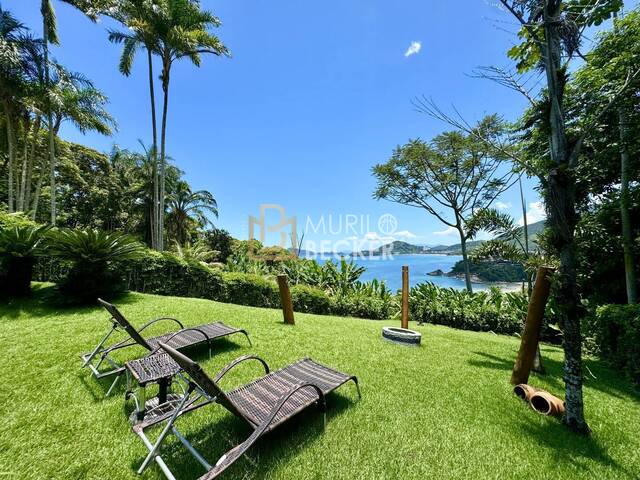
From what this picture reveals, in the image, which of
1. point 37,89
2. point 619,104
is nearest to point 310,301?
point 619,104

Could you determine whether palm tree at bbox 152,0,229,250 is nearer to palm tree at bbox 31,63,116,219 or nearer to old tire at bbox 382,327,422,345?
palm tree at bbox 31,63,116,219

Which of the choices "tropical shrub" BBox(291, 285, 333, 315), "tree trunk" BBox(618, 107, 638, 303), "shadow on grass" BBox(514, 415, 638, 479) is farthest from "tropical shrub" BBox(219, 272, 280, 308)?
"tree trunk" BBox(618, 107, 638, 303)

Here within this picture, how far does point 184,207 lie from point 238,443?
26.8 m

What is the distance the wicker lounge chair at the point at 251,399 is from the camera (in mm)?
1973

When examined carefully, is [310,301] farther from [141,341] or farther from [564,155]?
[564,155]

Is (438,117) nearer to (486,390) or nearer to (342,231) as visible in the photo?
(486,390)

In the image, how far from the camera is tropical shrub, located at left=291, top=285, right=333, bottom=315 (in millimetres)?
10977

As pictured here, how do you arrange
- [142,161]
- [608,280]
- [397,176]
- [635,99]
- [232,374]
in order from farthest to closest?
[142,161]
[397,176]
[608,280]
[635,99]
[232,374]

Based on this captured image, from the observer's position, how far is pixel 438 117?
355cm

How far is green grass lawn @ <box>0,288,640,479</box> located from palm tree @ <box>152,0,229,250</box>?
12.0 metres

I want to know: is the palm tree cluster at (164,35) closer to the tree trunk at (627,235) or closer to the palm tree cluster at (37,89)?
the palm tree cluster at (37,89)

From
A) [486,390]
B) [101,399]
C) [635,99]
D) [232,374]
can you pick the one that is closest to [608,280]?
[635,99]

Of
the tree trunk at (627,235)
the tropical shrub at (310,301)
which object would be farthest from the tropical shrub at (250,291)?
the tree trunk at (627,235)

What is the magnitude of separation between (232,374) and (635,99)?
10903mm
